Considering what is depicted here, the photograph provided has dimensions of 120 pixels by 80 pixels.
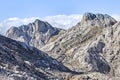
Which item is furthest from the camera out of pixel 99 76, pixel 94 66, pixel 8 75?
pixel 94 66

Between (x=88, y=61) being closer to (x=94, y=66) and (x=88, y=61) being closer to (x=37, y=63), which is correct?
(x=94, y=66)

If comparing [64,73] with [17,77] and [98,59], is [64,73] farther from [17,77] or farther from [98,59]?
[98,59]

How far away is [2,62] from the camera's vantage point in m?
64.4

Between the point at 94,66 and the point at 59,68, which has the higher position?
the point at 94,66

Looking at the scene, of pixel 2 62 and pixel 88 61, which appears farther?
pixel 88 61

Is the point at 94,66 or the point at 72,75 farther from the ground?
the point at 94,66

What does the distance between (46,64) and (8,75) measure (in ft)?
143

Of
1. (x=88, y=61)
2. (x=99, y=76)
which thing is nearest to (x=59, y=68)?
(x=99, y=76)

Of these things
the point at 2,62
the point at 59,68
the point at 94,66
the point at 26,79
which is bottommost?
the point at 26,79

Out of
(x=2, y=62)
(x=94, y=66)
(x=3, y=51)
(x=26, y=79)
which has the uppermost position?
(x=94, y=66)

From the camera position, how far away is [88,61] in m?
194

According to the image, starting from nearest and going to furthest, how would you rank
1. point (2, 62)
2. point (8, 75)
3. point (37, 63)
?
point (8, 75) < point (2, 62) < point (37, 63)

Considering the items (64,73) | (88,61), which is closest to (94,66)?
(88,61)

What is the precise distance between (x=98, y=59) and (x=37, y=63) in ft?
347
